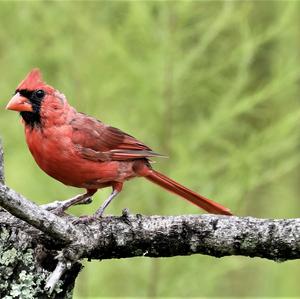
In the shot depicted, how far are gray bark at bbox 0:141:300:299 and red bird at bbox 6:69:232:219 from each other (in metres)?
0.48

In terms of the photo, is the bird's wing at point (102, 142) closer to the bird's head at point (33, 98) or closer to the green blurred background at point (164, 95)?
the bird's head at point (33, 98)

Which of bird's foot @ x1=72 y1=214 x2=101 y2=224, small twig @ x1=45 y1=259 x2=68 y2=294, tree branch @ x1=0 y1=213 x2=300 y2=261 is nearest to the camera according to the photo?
small twig @ x1=45 y1=259 x2=68 y2=294

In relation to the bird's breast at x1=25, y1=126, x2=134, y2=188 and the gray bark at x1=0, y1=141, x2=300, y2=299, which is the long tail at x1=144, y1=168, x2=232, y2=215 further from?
the gray bark at x1=0, y1=141, x2=300, y2=299

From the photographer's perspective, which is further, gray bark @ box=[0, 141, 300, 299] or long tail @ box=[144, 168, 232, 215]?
long tail @ box=[144, 168, 232, 215]

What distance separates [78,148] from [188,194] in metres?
0.41

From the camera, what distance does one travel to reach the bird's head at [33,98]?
9.77 ft

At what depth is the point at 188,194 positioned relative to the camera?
3107 millimetres

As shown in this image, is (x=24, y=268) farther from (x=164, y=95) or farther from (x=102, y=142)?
(x=164, y=95)

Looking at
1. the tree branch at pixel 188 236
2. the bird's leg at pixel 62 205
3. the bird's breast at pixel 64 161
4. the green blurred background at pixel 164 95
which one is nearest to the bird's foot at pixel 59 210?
the bird's leg at pixel 62 205

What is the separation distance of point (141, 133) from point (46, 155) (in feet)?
3.75

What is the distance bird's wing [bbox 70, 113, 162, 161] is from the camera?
307 centimetres

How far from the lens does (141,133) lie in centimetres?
398

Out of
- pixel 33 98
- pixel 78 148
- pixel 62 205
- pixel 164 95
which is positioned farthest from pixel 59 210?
pixel 164 95

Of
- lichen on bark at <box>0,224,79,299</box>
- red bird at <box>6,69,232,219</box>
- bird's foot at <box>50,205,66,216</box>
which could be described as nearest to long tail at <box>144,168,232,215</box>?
red bird at <box>6,69,232,219</box>
